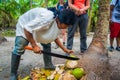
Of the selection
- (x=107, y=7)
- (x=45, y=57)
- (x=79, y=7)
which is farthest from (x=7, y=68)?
(x=107, y=7)

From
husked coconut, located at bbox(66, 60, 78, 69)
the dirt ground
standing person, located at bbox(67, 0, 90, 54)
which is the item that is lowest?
the dirt ground

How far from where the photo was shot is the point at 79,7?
741 cm

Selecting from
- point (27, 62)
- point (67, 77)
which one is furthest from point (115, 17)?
point (67, 77)

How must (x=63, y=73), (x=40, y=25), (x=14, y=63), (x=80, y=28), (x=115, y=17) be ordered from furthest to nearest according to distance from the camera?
(x=115, y=17)
(x=80, y=28)
(x=14, y=63)
(x=63, y=73)
(x=40, y=25)

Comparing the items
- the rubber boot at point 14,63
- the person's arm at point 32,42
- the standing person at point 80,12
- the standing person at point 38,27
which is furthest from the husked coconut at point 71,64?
the standing person at point 80,12

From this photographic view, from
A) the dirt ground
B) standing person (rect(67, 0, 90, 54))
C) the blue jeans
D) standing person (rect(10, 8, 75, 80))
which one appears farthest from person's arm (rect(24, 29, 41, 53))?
the blue jeans

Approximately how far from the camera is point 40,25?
16.3 feet

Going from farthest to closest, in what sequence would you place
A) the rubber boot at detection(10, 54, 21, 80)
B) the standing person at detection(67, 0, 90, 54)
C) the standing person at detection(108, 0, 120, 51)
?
the standing person at detection(108, 0, 120, 51), the standing person at detection(67, 0, 90, 54), the rubber boot at detection(10, 54, 21, 80)

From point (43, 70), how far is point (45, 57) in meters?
0.28

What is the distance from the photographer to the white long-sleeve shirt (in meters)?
4.96

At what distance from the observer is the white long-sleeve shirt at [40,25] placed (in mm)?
4965

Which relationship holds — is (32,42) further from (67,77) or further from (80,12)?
(80,12)

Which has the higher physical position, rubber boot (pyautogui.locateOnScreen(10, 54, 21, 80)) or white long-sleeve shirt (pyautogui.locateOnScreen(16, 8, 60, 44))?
white long-sleeve shirt (pyautogui.locateOnScreen(16, 8, 60, 44))

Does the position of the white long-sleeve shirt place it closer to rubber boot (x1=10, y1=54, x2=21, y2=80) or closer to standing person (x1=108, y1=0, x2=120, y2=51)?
rubber boot (x1=10, y1=54, x2=21, y2=80)
